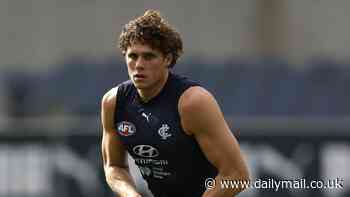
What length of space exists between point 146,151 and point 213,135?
0.46 meters

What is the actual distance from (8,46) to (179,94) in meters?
13.5

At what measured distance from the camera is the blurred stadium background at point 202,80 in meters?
11.7

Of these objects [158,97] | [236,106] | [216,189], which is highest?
[158,97]

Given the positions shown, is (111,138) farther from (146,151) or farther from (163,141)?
(163,141)

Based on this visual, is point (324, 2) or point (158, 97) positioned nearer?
point (158, 97)

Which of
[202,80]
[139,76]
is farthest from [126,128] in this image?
[202,80]

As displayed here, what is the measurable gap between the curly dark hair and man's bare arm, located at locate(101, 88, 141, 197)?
0.47 m

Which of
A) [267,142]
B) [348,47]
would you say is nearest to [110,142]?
[267,142]

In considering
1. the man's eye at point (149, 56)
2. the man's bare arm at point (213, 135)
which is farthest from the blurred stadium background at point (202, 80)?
the man's eye at point (149, 56)

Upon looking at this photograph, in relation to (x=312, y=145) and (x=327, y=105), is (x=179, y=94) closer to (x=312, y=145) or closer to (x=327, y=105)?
(x=312, y=145)

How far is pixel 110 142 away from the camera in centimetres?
707

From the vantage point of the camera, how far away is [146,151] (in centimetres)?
673

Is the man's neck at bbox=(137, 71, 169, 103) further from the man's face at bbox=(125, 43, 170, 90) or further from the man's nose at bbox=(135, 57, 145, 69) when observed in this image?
the man's nose at bbox=(135, 57, 145, 69)

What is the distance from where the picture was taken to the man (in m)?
6.53
